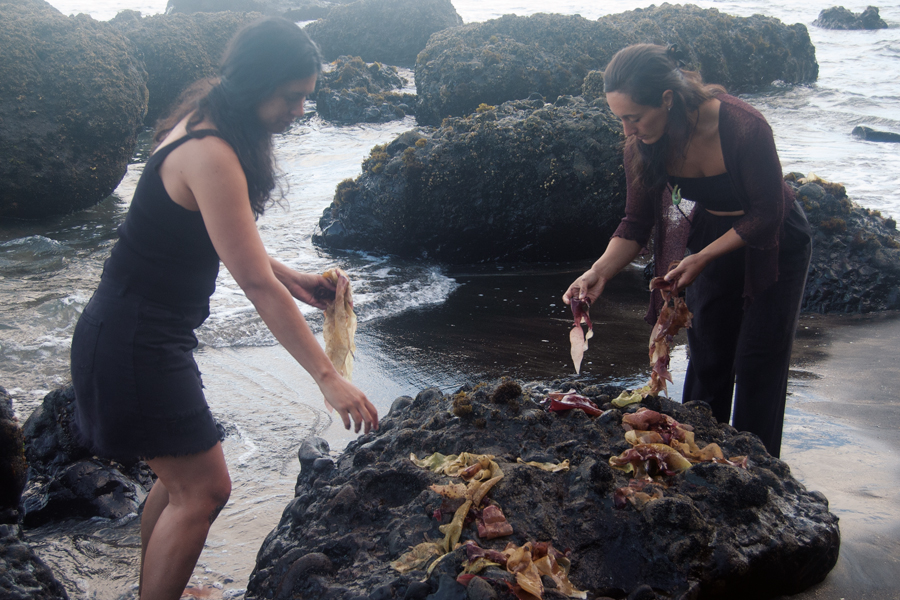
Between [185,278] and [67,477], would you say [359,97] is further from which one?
[185,278]

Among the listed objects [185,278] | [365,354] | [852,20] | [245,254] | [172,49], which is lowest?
[365,354]

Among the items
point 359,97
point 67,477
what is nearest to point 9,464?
point 67,477

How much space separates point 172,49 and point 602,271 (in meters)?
13.9

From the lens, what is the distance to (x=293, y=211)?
9758mm

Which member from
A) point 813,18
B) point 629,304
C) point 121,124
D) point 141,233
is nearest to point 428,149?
point 629,304

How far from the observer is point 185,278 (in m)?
2.22

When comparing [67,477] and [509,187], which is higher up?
[509,187]

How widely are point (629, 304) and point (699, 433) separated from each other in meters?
3.32

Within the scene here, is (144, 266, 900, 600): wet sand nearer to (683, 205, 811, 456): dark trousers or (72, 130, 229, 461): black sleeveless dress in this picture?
(683, 205, 811, 456): dark trousers

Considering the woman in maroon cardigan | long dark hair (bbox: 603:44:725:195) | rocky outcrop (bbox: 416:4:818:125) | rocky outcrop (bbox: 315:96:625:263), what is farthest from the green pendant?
rocky outcrop (bbox: 416:4:818:125)

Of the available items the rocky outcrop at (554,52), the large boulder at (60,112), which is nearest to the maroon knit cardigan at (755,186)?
the large boulder at (60,112)

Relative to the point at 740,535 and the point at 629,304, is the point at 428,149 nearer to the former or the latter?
the point at 629,304

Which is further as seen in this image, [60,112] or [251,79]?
[60,112]

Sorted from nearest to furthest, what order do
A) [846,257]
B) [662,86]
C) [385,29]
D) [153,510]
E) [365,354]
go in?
[153,510] < [662,86] < [365,354] < [846,257] < [385,29]
